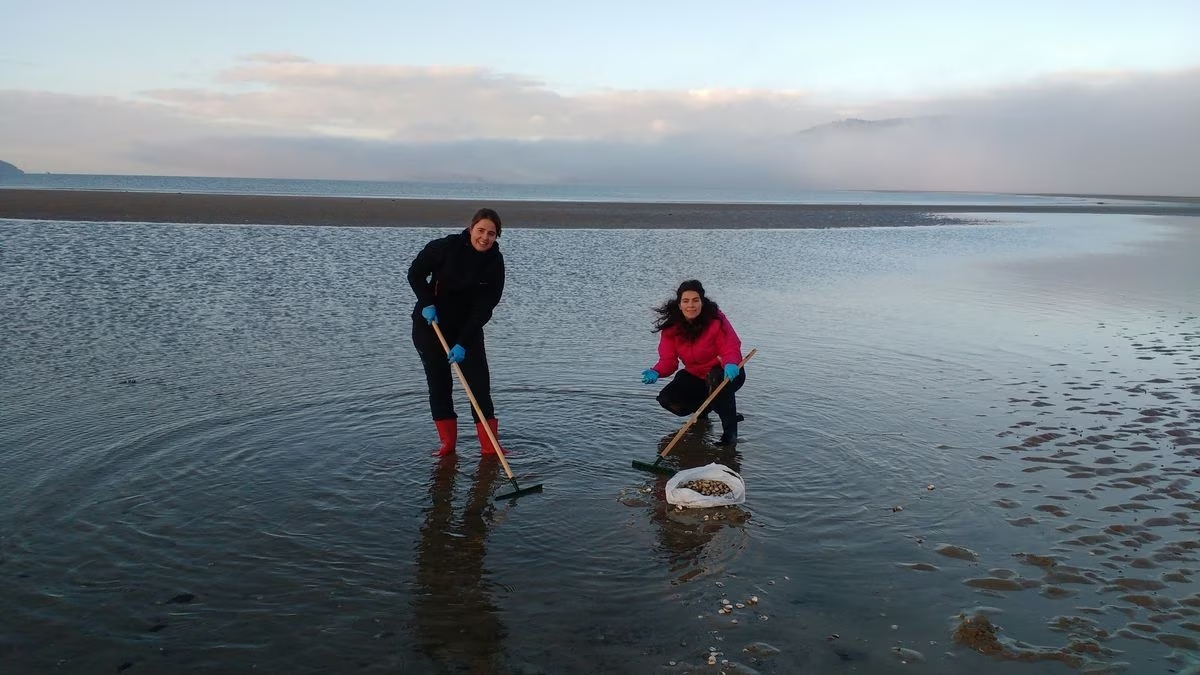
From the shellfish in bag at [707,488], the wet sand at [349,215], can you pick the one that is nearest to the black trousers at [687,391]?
the shellfish in bag at [707,488]

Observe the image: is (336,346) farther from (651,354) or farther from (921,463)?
(921,463)

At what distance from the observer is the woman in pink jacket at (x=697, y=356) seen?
282 inches

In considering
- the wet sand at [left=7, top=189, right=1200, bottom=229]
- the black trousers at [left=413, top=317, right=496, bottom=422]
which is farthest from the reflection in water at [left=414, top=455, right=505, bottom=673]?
the wet sand at [left=7, top=189, right=1200, bottom=229]

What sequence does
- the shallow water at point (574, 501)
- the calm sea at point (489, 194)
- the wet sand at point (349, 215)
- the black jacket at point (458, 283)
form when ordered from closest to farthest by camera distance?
the shallow water at point (574, 501) → the black jacket at point (458, 283) → the wet sand at point (349, 215) → the calm sea at point (489, 194)

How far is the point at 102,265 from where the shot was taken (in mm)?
15930

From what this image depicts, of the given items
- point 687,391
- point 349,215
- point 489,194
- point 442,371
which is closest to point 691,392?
point 687,391

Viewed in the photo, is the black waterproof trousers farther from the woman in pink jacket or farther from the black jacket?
the black jacket

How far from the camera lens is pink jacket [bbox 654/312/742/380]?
729 cm

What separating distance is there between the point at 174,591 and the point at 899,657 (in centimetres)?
354

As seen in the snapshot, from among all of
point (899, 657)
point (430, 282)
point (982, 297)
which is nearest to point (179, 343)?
point (430, 282)

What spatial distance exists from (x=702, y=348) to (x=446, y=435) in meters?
2.32

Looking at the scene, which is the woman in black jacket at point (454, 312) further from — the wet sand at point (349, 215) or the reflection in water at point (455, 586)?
the wet sand at point (349, 215)

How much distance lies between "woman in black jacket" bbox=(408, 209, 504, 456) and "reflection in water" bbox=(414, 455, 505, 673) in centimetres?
68

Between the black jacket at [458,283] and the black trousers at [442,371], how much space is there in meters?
0.09
